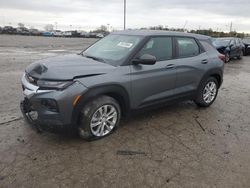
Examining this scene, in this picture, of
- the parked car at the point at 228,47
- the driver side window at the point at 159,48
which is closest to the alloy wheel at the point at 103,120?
the driver side window at the point at 159,48

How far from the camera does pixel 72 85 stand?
3.42 m

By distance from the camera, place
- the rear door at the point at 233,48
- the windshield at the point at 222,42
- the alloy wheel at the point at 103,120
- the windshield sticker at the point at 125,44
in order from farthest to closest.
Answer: the rear door at the point at 233,48, the windshield at the point at 222,42, the windshield sticker at the point at 125,44, the alloy wheel at the point at 103,120

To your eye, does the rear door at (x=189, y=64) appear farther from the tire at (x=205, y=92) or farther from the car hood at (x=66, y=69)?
the car hood at (x=66, y=69)

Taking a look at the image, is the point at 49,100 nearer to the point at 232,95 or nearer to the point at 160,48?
the point at 160,48

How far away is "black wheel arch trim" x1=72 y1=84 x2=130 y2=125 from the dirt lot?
0.48m

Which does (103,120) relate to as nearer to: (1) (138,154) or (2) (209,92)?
(1) (138,154)

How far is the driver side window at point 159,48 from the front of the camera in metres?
4.37

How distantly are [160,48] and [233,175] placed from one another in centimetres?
251

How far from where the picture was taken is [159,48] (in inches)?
181

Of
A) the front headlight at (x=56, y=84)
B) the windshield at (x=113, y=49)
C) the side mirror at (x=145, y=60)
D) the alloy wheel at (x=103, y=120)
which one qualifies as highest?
the windshield at (x=113, y=49)

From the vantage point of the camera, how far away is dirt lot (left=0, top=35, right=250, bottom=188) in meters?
2.99

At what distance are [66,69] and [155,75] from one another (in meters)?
1.61

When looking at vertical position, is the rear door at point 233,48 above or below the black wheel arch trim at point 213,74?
above

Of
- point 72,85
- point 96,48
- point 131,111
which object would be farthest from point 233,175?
point 96,48
